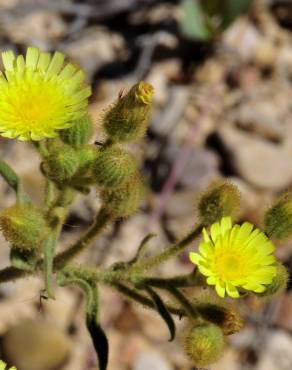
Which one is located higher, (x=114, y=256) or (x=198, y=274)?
(x=198, y=274)

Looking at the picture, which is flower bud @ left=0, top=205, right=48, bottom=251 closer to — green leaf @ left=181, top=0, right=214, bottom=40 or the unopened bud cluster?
the unopened bud cluster

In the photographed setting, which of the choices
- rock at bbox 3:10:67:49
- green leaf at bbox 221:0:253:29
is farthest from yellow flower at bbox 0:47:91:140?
green leaf at bbox 221:0:253:29

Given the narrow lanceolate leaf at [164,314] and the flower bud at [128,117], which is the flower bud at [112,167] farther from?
the narrow lanceolate leaf at [164,314]

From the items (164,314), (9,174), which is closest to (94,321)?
(164,314)

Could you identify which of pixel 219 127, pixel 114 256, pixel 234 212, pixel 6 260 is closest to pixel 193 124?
pixel 219 127

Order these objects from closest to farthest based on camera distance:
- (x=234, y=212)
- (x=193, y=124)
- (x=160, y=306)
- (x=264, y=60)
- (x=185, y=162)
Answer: (x=160, y=306)
(x=234, y=212)
(x=185, y=162)
(x=193, y=124)
(x=264, y=60)

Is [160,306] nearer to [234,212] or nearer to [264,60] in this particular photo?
[234,212]
